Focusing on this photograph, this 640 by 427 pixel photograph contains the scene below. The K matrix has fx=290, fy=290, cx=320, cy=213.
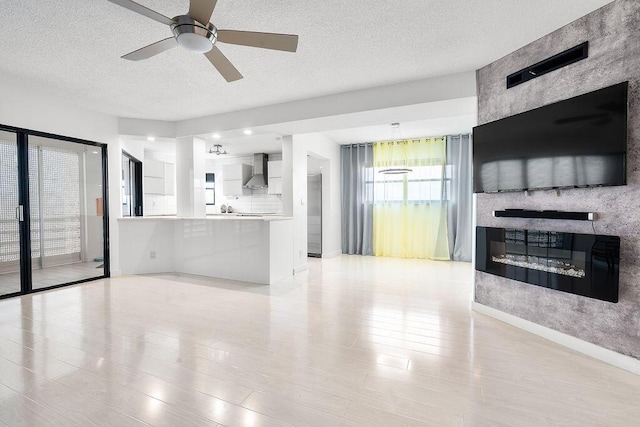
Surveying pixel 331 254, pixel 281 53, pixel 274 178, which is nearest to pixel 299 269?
pixel 331 254

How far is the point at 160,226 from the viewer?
196 inches

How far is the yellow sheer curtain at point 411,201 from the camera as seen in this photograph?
624 cm

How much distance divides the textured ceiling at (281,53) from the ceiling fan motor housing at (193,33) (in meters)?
0.34

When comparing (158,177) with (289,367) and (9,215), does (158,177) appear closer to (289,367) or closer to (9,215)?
(9,215)

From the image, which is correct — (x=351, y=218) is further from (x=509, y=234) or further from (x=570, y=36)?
(x=570, y=36)

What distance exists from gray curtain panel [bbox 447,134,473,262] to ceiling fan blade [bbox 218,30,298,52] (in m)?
5.05

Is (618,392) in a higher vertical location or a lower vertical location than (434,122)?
lower

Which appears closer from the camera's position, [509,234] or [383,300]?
[509,234]

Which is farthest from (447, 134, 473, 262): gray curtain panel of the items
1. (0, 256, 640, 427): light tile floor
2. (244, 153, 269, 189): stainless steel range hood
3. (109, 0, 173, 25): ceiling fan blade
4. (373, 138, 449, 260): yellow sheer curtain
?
(109, 0, 173, 25): ceiling fan blade

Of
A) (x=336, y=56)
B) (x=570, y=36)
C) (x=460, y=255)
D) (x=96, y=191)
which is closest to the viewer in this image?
(x=570, y=36)

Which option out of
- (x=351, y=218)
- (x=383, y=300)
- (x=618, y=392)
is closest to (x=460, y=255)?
(x=351, y=218)

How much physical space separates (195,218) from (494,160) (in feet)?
13.9

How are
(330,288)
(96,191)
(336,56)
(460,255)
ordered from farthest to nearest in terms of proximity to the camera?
1. (460,255)
2. (96,191)
3. (330,288)
4. (336,56)

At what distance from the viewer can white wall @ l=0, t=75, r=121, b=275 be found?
11.4 ft
